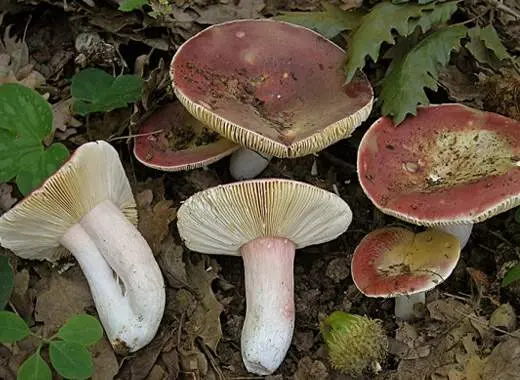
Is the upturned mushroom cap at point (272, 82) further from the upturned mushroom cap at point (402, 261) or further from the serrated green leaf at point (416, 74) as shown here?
the upturned mushroom cap at point (402, 261)

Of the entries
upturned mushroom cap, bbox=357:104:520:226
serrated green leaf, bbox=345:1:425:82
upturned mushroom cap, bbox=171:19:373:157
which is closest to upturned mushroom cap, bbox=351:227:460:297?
upturned mushroom cap, bbox=357:104:520:226

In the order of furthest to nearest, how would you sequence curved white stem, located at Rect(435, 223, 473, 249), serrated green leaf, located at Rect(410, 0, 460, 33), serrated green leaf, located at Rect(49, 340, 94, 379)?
serrated green leaf, located at Rect(410, 0, 460, 33) < curved white stem, located at Rect(435, 223, 473, 249) < serrated green leaf, located at Rect(49, 340, 94, 379)

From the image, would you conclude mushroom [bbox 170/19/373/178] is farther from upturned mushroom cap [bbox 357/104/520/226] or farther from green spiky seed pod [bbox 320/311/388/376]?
green spiky seed pod [bbox 320/311/388/376]

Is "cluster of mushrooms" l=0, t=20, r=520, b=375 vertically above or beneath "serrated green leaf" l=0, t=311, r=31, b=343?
above

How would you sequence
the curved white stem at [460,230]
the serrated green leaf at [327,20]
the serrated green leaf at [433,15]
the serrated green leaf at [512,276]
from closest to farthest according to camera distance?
1. the serrated green leaf at [512,276]
2. the curved white stem at [460,230]
3. the serrated green leaf at [433,15]
4. the serrated green leaf at [327,20]

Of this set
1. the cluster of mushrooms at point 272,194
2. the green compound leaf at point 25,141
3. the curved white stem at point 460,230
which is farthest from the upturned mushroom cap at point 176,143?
the curved white stem at point 460,230

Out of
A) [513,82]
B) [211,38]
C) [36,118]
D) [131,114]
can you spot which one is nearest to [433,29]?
[513,82]

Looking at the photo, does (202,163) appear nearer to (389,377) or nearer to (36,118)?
(36,118)
